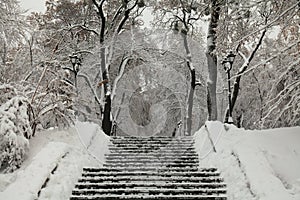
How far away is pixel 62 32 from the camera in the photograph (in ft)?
71.6

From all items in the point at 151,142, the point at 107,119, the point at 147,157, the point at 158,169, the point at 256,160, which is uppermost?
the point at 256,160

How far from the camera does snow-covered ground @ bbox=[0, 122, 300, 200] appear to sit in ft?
18.2

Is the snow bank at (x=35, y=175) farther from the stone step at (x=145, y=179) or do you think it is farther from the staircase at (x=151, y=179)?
the stone step at (x=145, y=179)

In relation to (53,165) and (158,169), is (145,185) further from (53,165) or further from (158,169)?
(53,165)

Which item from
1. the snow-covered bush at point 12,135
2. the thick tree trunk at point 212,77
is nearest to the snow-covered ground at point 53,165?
the snow-covered bush at point 12,135

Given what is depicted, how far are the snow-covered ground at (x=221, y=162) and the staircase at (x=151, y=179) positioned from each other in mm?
242

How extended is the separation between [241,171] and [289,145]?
1722mm

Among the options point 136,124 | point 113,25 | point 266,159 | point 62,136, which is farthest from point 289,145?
point 136,124

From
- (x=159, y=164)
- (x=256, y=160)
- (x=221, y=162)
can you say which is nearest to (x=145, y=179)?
(x=159, y=164)

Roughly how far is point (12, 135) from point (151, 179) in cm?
268

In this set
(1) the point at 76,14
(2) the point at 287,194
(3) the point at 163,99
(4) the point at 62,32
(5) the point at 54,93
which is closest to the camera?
(2) the point at 287,194

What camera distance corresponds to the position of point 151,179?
293 inches

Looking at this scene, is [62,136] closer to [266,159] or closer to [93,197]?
[93,197]

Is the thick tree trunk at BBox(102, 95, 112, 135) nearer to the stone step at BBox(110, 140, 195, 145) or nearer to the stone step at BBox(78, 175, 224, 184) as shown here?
the stone step at BBox(110, 140, 195, 145)
